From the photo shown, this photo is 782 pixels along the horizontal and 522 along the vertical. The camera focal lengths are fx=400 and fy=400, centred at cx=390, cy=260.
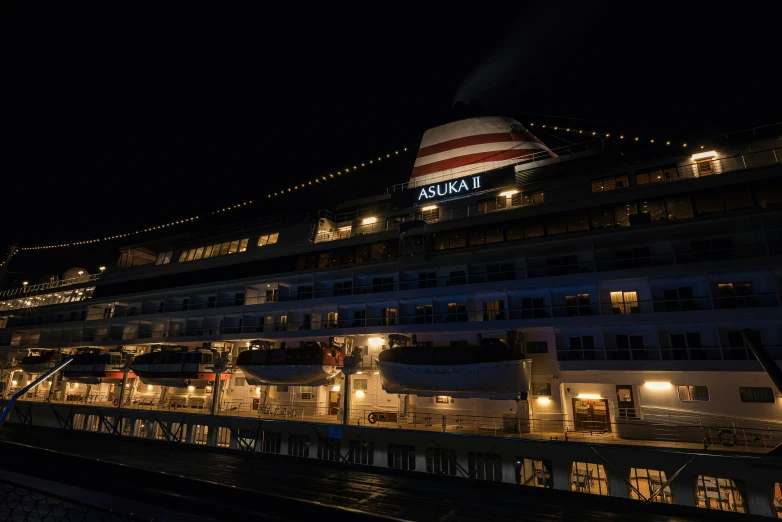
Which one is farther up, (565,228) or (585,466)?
(565,228)

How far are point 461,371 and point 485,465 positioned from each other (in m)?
3.81

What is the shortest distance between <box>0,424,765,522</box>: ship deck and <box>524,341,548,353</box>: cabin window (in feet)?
22.4

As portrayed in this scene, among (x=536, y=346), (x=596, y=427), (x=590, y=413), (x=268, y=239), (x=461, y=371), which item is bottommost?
(x=596, y=427)

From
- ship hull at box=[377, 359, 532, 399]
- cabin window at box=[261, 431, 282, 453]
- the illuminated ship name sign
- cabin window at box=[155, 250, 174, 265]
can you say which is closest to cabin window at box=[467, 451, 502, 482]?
ship hull at box=[377, 359, 532, 399]

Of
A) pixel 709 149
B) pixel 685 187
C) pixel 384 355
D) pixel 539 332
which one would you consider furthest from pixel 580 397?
pixel 709 149

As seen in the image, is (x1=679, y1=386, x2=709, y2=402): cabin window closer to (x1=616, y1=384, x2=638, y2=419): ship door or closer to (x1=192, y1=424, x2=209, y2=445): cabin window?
(x1=616, y1=384, x2=638, y2=419): ship door

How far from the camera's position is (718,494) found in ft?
44.9

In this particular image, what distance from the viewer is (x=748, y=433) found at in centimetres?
1547

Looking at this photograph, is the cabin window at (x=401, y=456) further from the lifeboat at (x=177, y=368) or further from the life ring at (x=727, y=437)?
the lifeboat at (x=177, y=368)

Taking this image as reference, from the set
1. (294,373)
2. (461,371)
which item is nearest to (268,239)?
(294,373)

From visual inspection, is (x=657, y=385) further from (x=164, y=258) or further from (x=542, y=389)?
(x=164, y=258)

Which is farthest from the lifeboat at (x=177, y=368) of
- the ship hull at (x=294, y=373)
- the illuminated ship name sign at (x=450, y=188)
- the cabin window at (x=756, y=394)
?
the cabin window at (x=756, y=394)

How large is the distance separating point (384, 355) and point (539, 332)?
793 centimetres

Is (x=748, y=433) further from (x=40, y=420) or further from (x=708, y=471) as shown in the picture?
(x=40, y=420)
